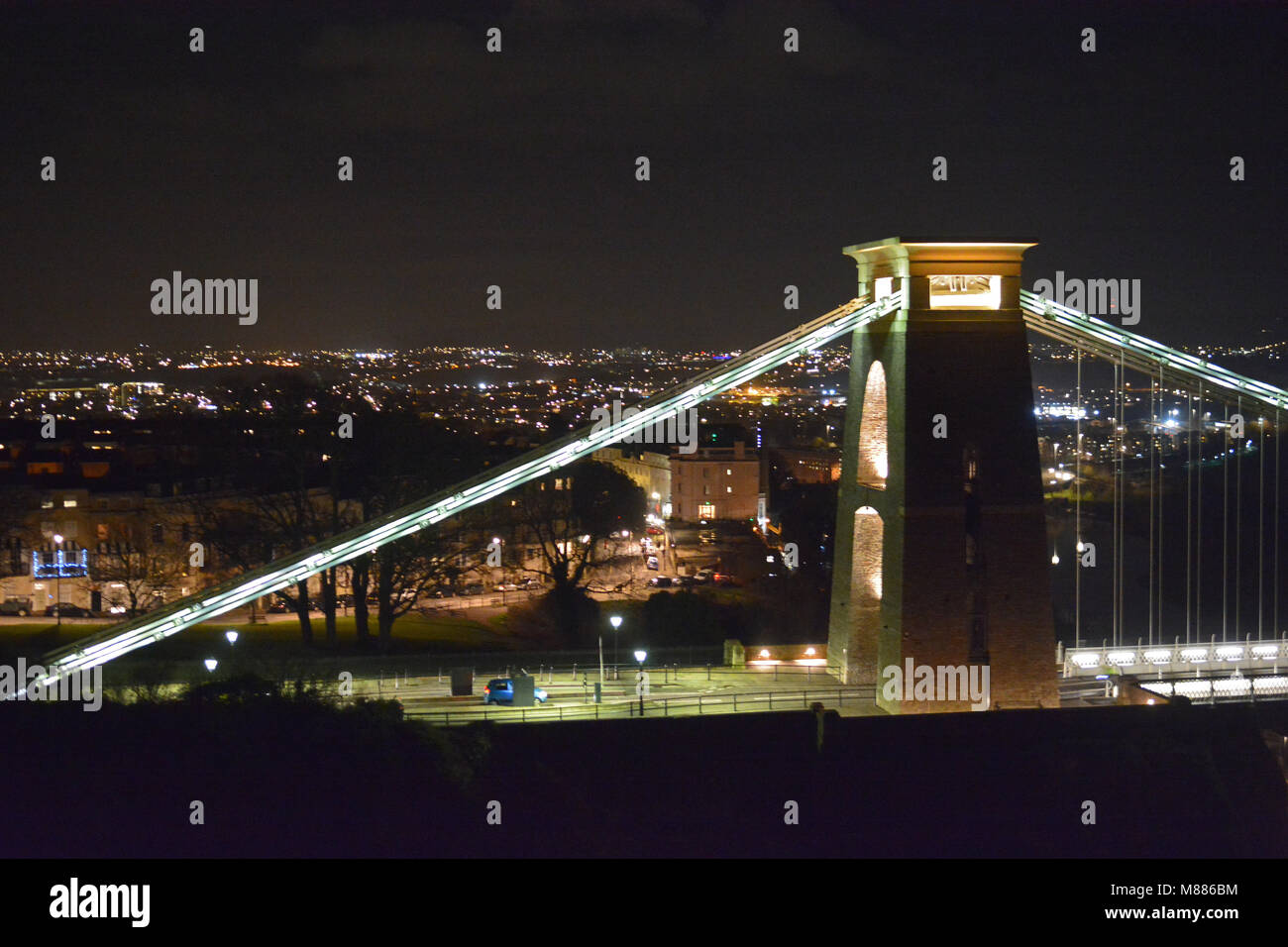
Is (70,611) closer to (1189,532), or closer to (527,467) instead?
(527,467)

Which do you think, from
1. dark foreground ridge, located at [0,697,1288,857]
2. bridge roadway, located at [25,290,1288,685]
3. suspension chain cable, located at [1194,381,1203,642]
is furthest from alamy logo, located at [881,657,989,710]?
suspension chain cable, located at [1194,381,1203,642]

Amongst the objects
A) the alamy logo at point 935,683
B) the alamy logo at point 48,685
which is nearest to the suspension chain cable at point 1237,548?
Result: the alamy logo at point 935,683

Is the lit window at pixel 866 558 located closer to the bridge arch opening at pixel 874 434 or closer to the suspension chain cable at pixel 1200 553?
the bridge arch opening at pixel 874 434

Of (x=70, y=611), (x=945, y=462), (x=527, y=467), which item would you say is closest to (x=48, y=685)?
(x=527, y=467)

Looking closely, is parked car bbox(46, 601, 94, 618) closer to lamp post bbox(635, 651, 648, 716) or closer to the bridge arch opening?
lamp post bbox(635, 651, 648, 716)

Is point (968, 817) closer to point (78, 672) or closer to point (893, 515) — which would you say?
point (893, 515)

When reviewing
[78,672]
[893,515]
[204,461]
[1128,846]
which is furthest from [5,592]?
[1128,846]
